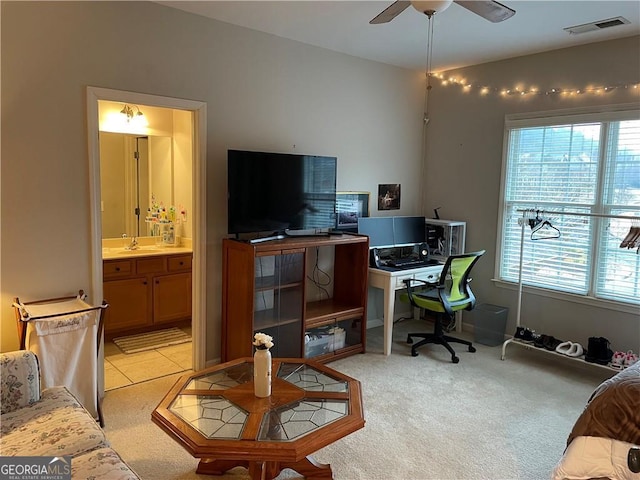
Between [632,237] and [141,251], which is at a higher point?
[632,237]

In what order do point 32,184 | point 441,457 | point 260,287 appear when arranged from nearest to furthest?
point 441,457 → point 32,184 → point 260,287

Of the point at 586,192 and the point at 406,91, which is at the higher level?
the point at 406,91

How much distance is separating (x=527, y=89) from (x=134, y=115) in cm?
383

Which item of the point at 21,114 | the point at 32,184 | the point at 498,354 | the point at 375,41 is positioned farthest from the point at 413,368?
the point at 21,114

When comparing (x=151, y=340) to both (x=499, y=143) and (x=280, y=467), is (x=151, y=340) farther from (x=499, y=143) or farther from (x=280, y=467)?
(x=499, y=143)

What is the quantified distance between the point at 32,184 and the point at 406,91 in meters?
3.71

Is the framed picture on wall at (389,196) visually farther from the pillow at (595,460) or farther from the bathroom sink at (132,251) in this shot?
the pillow at (595,460)

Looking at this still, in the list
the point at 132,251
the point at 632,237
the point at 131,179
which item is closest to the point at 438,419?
the point at 632,237

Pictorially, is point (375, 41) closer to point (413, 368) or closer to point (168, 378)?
point (413, 368)

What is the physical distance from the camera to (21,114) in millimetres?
2816

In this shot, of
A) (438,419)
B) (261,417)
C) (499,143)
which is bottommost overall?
(438,419)

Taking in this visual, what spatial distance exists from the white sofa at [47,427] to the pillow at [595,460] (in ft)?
6.33

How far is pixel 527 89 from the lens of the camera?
4.41 m

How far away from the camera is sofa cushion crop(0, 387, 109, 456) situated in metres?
1.87
